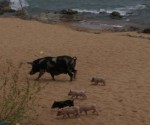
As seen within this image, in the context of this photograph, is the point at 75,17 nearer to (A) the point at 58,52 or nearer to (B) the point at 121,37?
Answer: (B) the point at 121,37

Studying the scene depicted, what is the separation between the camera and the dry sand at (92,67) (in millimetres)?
11258

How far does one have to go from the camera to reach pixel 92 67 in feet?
54.9

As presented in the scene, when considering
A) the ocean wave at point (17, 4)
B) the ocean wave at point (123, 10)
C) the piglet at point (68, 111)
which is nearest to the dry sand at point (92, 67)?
the piglet at point (68, 111)

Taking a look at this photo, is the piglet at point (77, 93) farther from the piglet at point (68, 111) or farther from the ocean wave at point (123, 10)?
the ocean wave at point (123, 10)

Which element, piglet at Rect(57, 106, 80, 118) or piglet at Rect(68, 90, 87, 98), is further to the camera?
piglet at Rect(68, 90, 87, 98)

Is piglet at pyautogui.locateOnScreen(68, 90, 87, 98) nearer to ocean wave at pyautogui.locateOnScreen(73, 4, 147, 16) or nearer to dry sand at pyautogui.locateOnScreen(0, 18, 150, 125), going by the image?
dry sand at pyautogui.locateOnScreen(0, 18, 150, 125)

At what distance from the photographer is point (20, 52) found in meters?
18.8

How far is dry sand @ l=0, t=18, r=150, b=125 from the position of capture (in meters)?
11.3

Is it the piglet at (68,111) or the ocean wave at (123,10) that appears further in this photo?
the ocean wave at (123,10)

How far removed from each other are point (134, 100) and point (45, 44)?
28.3 ft

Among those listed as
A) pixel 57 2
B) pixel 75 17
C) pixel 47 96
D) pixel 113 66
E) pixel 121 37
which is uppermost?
pixel 47 96

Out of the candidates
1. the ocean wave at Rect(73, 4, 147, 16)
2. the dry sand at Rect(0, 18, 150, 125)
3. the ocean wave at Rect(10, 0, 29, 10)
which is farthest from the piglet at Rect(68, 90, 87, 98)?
the ocean wave at Rect(10, 0, 29, 10)

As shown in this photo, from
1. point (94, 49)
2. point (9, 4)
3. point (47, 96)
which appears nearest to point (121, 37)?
point (94, 49)

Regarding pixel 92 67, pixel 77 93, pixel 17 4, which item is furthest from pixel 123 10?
pixel 77 93
